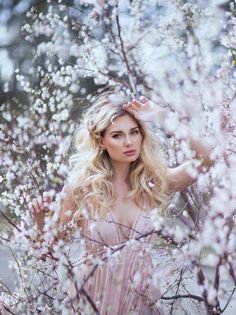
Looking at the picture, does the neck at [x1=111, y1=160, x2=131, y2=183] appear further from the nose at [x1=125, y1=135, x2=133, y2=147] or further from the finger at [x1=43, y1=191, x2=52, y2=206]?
the finger at [x1=43, y1=191, x2=52, y2=206]

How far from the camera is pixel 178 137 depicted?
185 centimetres

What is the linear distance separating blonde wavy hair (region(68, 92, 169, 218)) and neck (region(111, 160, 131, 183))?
0.02m

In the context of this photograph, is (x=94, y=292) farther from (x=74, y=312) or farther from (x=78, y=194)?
(x=78, y=194)

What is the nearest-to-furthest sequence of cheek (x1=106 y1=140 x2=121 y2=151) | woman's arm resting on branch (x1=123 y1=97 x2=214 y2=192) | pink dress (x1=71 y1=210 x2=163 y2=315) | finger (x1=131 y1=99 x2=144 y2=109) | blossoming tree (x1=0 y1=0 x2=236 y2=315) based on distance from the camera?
blossoming tree (x1=0 y1=0 x2=236 y2=315) < woman's arm resting on branch (x1=123 y1=97 x2=214 y2=192) < finger (x1=131 y1=99 x2=144 y2=109) < pink dress (x1=71 y1=210 x2=163 y2=315) < cheek (x1=106 y1=140 x2=121 y2=151)

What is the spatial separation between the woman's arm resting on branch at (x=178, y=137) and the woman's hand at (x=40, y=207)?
1.53ft

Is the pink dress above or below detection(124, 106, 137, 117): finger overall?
below

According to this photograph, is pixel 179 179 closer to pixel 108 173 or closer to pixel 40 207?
pixel 108 173

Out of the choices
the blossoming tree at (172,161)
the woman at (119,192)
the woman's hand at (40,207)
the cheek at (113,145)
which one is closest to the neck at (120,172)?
the woman at (119,192)

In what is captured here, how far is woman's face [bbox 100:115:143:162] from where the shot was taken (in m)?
2.44

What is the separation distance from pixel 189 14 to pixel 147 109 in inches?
51.5

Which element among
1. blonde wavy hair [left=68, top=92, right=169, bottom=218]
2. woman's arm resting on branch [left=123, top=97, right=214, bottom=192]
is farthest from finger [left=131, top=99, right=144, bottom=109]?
blonde wavy hair [left=68, top=92, right=169, bottom=218]

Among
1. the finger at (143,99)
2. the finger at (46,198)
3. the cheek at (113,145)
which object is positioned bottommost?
the finger at (46,198)

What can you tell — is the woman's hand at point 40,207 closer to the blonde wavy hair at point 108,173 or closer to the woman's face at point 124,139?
the blonde wavy hair at point 108,173

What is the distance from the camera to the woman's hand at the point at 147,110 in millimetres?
2092
